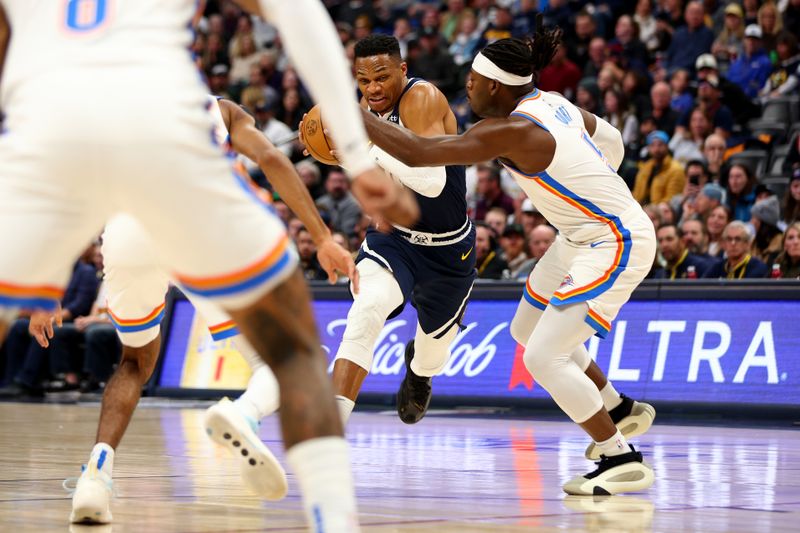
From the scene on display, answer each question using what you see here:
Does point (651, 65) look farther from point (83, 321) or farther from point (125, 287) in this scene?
point (125, 287)

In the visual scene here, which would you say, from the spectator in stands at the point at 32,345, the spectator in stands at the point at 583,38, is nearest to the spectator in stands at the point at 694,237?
the spectator in stands at the point at 583,38

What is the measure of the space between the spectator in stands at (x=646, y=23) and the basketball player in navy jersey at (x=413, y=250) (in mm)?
10358

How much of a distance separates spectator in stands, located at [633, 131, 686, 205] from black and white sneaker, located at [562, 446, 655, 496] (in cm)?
849

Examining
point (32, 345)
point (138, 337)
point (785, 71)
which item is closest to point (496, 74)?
point (138, 337)

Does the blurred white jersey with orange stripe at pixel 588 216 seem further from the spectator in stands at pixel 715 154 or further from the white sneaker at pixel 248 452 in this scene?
the spectator in stands at pixel 715 154

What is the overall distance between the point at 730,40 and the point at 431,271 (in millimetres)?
10342

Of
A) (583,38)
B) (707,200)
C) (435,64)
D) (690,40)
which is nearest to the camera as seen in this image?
(707,200)

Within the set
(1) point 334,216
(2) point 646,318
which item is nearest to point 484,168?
(1) point 334,216

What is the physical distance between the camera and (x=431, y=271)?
6867 mm

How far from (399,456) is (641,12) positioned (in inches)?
432

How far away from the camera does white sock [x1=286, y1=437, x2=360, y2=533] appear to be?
286cm

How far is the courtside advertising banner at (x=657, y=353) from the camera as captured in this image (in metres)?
10.3

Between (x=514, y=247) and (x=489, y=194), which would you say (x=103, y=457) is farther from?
(x=489, y=194)

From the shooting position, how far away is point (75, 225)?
3.01 m
